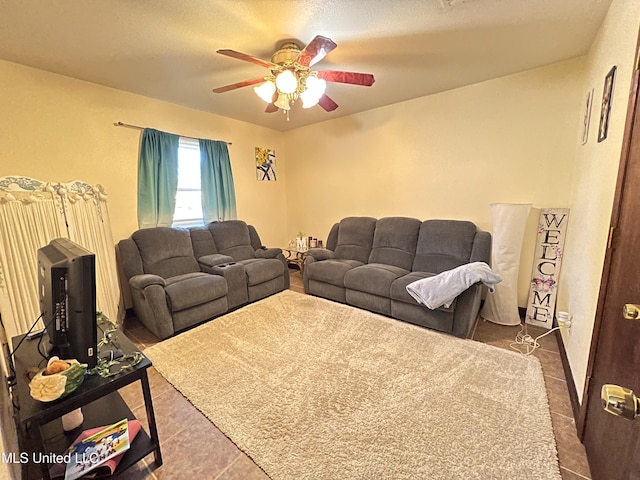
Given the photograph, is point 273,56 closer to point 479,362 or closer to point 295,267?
point 479,362

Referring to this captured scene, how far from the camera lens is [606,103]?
5.46 feet

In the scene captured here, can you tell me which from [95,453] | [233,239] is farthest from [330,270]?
[95,453]

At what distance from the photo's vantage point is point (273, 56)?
2.18 meters

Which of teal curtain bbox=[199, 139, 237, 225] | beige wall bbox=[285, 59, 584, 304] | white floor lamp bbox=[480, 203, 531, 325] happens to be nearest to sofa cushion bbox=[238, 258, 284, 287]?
teal curtain bbox=[199, 139, 237, 225]

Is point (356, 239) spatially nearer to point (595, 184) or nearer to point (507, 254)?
point (507, 254)

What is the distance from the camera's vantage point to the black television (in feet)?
3.63

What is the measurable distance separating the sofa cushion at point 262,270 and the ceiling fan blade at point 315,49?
88.0 inches

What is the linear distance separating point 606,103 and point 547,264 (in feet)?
5.07

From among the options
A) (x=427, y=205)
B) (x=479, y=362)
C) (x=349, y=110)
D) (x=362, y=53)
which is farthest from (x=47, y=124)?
(x=479, y=362)

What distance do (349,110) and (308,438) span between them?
12.2 ft

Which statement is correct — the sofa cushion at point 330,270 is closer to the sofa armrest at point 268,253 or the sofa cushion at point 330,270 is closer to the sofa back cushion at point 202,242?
the sofa armrest at point 268,253

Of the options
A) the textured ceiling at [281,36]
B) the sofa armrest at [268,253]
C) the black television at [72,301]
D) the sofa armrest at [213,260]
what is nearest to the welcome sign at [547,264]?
the textured ceiling at [281,36]

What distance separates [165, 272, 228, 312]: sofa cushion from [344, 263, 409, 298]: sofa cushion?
55.5 inches

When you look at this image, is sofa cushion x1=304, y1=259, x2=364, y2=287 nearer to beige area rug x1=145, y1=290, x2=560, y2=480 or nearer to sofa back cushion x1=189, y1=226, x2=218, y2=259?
beige area rug x1=145, y1=290, x2=560, y2=480
